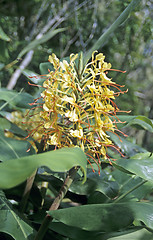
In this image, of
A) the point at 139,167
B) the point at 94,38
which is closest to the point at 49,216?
the point at 139,167

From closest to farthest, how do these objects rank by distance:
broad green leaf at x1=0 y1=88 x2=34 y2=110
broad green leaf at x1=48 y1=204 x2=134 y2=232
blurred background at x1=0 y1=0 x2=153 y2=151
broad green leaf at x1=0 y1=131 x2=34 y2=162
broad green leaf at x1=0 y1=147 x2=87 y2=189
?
broad green leaf at x1=0 y1=147 x2=87 y2=189
broad green leaf at x1=48 y1=204 x2=134 y2=232
broad green leaf at x1=0 y1=131 x2=34 y2=162
broad green leaf at x1=0 y1=88 x2=34 y2=110
blurred background at x1=0 y1=0 x2=153 y2=151

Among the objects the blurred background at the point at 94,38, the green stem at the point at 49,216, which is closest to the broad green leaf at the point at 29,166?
the green stem at the point at 49,216

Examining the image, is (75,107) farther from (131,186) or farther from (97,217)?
(131,186)

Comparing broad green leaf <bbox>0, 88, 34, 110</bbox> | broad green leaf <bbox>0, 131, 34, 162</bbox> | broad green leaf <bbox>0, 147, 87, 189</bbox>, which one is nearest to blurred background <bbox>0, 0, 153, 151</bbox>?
broad green leaf <bbox>0, 88, 34, 110</bbox>

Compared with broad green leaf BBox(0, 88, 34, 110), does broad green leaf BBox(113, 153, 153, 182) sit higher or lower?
lower

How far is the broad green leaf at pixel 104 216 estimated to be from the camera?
1.56ft

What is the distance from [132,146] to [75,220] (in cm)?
61

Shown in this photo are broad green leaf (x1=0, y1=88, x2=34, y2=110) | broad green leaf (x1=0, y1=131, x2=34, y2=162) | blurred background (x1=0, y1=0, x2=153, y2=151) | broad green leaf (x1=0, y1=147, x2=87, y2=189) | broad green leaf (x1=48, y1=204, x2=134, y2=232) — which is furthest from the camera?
blurred background (x1=0, y1=0, x2=153, y2=151)

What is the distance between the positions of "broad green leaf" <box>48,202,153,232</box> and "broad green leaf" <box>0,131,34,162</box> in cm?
25

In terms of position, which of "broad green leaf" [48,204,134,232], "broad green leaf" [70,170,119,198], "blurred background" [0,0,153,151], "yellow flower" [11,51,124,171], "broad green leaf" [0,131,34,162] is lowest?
"broad green leaf" [48,204,134,232]

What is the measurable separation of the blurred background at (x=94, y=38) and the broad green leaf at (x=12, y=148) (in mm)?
1419

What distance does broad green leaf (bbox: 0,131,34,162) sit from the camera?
2.28 feet

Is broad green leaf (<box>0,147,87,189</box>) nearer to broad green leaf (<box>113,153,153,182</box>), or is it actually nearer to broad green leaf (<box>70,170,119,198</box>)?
broad green leaf (<box>113,153,153,182</box>)

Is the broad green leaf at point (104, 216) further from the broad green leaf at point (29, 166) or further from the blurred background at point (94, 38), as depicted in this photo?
the blurred background at point (94, 38)
